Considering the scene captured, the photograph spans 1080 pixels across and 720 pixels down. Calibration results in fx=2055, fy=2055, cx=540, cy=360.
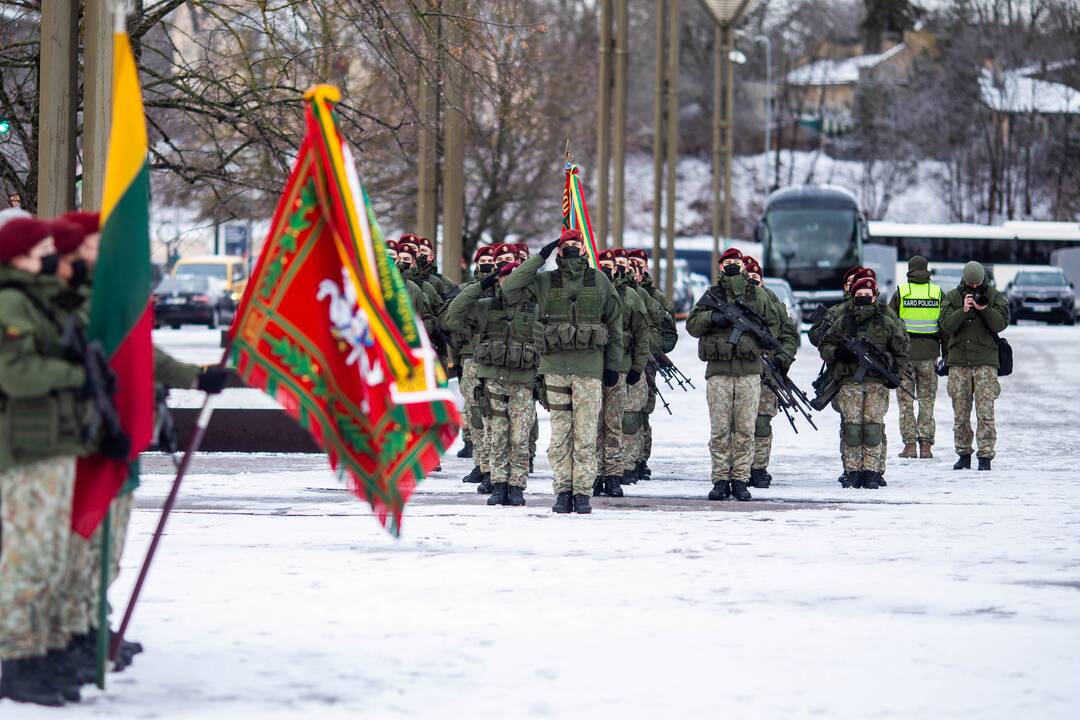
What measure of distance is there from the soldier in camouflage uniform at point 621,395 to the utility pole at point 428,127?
10.3 feet

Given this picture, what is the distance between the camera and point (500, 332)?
47.0 ft

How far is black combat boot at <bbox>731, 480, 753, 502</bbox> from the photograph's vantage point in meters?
14.9

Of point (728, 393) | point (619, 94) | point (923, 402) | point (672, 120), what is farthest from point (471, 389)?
point (672, 120)

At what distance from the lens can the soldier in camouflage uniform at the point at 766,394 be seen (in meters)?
15.8

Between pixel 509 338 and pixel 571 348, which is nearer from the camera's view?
pixel 571 348

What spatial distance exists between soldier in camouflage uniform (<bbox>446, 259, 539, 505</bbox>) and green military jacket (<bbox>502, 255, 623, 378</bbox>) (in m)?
0.42

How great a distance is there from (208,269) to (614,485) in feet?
137

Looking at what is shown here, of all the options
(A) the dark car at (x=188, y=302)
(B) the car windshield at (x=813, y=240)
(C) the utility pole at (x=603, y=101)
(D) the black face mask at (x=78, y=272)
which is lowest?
(A) the dark car at (x=188, y=302)

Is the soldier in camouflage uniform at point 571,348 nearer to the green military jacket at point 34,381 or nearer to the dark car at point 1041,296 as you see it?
the green military jacket at point 34,381

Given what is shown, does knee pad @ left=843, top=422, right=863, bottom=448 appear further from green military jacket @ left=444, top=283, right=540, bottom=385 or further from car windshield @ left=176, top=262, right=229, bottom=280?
car windshield @ left=176, top=262, right=229, bottom=280

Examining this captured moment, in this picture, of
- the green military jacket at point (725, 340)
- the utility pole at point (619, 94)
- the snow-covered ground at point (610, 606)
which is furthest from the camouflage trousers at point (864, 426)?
the utility pole at point (619, 94)

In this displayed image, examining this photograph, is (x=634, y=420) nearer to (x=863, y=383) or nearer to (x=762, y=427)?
(x=762, y=427)

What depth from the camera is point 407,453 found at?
845cm

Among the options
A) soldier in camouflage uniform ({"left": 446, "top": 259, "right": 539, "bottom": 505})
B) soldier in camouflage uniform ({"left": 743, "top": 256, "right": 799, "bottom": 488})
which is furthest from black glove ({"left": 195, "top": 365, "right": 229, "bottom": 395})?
soldier in camouflage uniform ({"left": 743, "top": 256, "right": 799, "bottom": 488})
